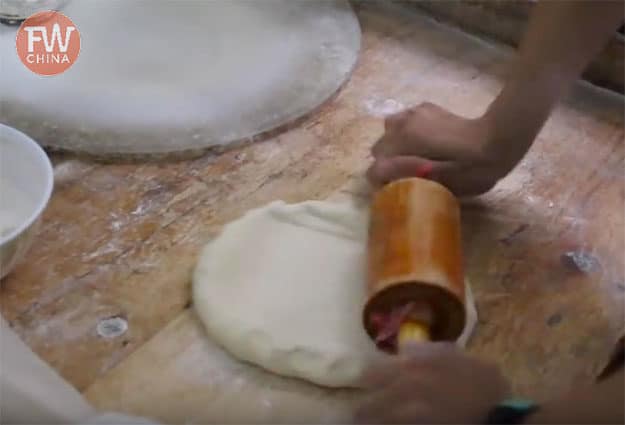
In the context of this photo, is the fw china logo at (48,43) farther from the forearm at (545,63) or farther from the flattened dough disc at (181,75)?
the forearm at (545,63)

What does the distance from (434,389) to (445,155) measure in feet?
1.18

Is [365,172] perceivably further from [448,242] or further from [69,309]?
[69,309]

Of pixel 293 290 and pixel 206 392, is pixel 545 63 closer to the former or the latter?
pixel 293 290

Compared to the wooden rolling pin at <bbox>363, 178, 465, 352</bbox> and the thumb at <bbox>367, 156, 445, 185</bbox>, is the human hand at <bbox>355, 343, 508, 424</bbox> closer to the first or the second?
the wooden rolling pin at <bbox>363, 178, 465, 352</bbox>

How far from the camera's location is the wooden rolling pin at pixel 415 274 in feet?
2.63

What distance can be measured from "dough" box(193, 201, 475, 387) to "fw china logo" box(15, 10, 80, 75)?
479mm

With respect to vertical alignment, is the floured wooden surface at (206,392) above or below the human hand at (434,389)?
below

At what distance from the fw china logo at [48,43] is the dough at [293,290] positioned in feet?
1.57

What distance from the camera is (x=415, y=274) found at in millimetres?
793

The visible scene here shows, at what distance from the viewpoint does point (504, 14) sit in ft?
4.47

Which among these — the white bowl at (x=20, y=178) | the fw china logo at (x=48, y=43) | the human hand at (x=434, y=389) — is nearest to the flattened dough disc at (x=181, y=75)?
the fw china logo at (x=48, y=43)

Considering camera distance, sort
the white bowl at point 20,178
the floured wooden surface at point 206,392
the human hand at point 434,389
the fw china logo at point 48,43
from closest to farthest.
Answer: the human hand at point 434,389, the floured wooden surface at point 206,392, the white bowl at point 20,178, the fw china logo at point 48,43

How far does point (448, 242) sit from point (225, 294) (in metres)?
0.26

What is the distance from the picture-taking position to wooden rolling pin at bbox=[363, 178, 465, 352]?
0.80 metres
